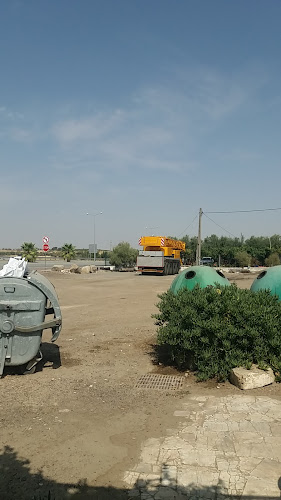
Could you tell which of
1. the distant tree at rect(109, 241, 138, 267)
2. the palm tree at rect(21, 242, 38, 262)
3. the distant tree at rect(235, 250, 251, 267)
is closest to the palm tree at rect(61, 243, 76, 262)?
the palm tree at rect(21, 242, 38, 262)

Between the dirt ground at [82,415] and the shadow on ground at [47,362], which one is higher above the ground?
the shadow on ground at [47,362]

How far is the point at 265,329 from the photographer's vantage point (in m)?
6.28

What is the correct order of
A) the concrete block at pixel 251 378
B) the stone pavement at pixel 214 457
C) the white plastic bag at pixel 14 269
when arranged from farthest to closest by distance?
the white plastic bag at pixel 14 269, the concrete block at pixel 251 378, the stone pavement at pixel 214 457

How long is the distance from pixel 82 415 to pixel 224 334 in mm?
2484

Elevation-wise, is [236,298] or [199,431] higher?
[236,298]

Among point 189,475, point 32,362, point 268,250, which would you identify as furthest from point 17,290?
point 268,250

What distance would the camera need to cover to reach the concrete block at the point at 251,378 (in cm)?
585

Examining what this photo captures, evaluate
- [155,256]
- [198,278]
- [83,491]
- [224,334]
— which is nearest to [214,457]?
[83,491]

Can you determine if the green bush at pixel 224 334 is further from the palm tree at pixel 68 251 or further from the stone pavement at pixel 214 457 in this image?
the palm tree at pixel 68 251

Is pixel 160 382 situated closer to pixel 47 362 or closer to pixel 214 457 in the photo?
pixel 47 362

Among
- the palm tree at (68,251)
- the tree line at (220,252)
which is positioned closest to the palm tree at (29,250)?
the tree line at (220,252)

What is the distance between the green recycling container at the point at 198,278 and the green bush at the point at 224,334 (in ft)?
5.88

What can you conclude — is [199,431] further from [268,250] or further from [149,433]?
[268,250]

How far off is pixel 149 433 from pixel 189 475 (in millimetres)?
988
